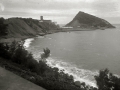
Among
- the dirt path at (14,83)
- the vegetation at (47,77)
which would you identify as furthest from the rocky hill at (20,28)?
the dirt path at (14,83)

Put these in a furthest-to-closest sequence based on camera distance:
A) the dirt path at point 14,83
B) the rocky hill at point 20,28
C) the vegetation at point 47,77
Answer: the rocky hill at point 20,28 < the vegetation at point 47,77 < the dirt path at point 14,83

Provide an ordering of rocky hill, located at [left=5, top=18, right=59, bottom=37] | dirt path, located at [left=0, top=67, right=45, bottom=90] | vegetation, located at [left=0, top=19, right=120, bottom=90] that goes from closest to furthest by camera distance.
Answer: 1. dirt path, located at [left=0, top=67, right=45, bottom=90]
2. vegetation, located at [left=0, top=19, right=120, bottom=90]
3. rocky hill, located at [left=5, top=18, right=59, bottom=37]

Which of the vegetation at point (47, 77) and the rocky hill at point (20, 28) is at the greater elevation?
the rocky hill at point (20, 28)

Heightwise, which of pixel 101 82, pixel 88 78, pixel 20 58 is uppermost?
pixel 20 58

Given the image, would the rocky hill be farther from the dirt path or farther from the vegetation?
the dirt path

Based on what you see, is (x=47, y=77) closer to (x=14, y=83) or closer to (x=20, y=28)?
(x=14, y=83)

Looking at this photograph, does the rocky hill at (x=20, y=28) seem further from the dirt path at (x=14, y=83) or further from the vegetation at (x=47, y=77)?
the dirt path at (x=14, y=83)

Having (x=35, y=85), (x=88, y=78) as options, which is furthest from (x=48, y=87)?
(x=88, y=78)

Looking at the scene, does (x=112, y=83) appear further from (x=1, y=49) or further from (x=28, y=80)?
(x=1, y=49)

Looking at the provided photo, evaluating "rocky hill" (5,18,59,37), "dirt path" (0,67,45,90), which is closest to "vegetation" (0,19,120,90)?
"dirt path" (0,67,45,90)
